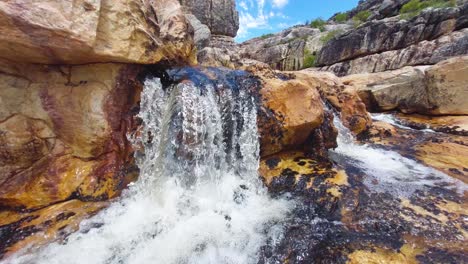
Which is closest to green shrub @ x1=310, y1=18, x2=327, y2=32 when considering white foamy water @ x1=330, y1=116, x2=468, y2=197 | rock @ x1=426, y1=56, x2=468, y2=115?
rock @ x1=426, y1=56, x2=468, y2=115

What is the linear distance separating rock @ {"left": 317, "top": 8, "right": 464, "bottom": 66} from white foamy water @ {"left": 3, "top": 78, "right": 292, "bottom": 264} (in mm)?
15307

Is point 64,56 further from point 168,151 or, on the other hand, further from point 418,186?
point 418,186

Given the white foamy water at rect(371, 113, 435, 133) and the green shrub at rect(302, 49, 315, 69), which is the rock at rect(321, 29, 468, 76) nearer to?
the green shrub at rect(302, 49, 315, 69)

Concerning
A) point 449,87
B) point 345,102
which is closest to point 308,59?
point 449,87

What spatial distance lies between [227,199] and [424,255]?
235 centimetres

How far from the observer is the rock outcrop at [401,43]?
12.7 metres

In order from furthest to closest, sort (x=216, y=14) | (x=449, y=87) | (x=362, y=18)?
1. (x=362, y=18)
2. (x=216, y=14)
3. (x=449, y=87)

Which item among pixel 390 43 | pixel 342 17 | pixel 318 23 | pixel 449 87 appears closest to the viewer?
pixel 449 87

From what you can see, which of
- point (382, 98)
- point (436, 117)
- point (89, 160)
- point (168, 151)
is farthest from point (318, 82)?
point (89, 160)

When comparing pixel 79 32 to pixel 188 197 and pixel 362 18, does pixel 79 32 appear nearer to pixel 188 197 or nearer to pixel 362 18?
pixel 188 197

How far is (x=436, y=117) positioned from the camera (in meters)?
7.91

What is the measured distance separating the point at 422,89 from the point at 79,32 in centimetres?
965

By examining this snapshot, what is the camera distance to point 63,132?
3.66 metres

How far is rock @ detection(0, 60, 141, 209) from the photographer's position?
330cm
